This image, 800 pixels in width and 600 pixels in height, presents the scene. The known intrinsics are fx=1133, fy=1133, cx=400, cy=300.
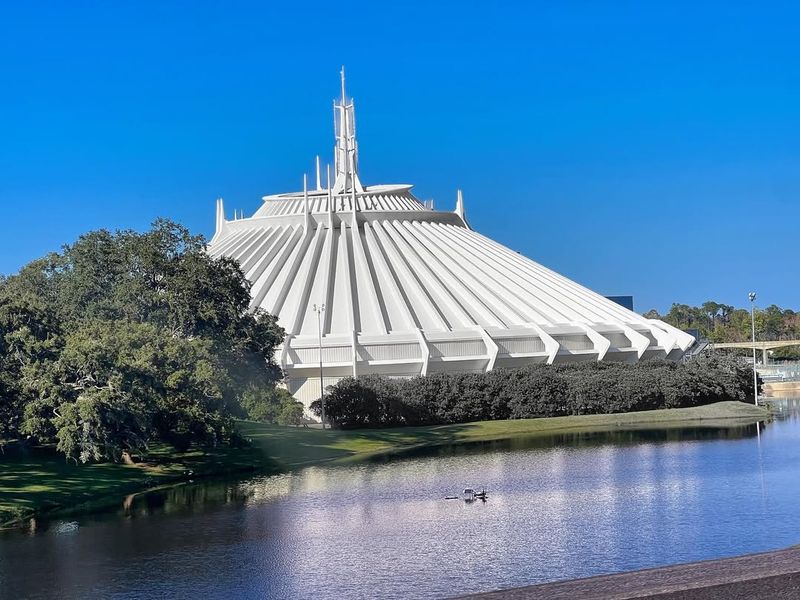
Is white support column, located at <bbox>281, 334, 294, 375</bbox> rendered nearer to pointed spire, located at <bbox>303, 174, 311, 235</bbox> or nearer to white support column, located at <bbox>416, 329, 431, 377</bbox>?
white support column, located at <bbox>416, 329, 431, 377</bbox>

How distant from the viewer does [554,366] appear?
61844mm

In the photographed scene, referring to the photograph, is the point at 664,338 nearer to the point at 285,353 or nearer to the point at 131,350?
the point at 285,353

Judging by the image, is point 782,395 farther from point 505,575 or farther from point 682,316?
point 682,316

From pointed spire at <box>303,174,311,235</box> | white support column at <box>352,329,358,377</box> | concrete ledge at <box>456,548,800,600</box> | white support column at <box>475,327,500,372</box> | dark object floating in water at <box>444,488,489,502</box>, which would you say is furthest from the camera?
pointed spire at <box>303,174,311,235</box>

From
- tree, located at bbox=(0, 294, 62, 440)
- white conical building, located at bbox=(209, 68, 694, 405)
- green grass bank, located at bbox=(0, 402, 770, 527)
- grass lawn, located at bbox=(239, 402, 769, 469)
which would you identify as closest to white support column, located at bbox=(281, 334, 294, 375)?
white conical building, located at bbox=(209, 68, 694, 405)

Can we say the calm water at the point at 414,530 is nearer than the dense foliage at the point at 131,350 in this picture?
Yes

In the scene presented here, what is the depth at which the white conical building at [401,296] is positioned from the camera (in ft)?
206

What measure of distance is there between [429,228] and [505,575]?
62.0 m

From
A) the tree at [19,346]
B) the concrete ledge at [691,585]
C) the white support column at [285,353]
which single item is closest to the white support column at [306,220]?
the white support column at [285,353]

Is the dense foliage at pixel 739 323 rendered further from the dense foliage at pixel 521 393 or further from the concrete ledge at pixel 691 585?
the concrete ledge at pixel 691 585

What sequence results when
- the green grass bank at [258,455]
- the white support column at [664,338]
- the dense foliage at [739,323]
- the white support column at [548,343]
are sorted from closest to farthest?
1. the green grass bank at [258,455]
2. the white support column at [548,343]
3. the white support column at [664,338]
4. the dense foliage at [739,323]

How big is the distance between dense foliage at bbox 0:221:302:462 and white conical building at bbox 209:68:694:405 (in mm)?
9009

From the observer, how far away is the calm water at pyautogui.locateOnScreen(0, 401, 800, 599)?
65.7ft

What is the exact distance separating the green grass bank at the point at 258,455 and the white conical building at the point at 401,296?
23.8 ft
